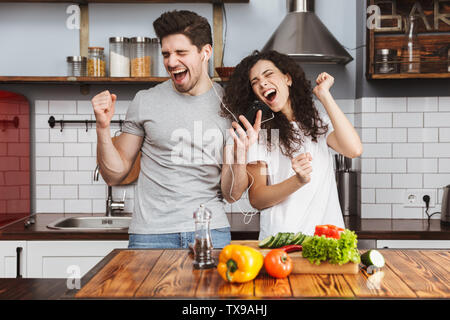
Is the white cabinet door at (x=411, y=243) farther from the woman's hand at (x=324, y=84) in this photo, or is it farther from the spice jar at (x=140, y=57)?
the spice jar at (x=140, y=57)

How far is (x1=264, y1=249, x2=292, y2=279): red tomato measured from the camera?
1.47 meters

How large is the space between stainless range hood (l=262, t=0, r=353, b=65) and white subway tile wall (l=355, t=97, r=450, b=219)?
1.28 ft

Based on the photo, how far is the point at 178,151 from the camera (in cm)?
205

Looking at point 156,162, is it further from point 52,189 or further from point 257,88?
point 52,189

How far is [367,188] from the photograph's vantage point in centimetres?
322

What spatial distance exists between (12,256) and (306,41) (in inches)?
77.3

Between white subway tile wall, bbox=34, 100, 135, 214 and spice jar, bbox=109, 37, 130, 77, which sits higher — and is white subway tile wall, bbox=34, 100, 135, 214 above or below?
below

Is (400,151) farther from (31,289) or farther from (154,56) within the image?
(31,289)

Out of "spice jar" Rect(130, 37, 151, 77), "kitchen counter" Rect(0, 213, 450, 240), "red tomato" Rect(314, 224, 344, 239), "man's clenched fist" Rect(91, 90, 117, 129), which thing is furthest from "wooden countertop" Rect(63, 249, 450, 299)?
"spice jar" Rect(130, 37, 151, 77)

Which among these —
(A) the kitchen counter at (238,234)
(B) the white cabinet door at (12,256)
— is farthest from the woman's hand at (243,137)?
(B) the white cabinet door at (12,256)

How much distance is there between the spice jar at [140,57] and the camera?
3.16 m

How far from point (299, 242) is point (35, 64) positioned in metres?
2.41

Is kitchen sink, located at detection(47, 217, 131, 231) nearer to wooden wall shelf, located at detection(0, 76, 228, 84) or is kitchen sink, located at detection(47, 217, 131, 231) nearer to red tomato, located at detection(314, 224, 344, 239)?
wooden wall shelf, located at detection(0, 76, 228, 84)
